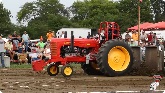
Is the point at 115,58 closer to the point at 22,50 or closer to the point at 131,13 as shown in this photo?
the point at 22,50

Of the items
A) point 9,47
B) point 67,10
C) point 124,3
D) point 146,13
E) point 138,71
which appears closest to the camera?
point 138,71

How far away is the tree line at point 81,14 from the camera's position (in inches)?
2911

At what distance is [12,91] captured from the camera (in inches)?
388

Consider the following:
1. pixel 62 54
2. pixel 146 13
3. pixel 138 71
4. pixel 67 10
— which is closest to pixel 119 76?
pixel 138 71

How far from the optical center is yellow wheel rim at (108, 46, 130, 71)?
14375 mm

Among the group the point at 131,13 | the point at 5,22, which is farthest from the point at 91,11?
the point at 5,22

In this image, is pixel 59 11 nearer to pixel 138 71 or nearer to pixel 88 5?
pixel 88 5

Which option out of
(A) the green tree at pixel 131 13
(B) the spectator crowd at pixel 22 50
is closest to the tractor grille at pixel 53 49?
(B) the spectator crowd at pixel 22 50

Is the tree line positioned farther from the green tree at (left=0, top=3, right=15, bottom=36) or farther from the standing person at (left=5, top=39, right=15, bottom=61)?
the standing person at (left=5, top=39, right=15, bottom=61)

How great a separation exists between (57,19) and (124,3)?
13159mm

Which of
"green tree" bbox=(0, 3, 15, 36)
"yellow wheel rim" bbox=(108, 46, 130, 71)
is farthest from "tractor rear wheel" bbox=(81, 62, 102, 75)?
"green tree" bbox=(0, 3, 15, 36)

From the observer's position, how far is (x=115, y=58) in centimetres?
1450

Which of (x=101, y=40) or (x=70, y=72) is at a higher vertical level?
(x=101, y=40)

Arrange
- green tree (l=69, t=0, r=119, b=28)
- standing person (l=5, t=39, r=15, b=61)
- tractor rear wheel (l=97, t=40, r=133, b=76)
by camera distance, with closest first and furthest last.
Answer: tractor rear wheel (l=97, t=40, r=133, b=76) < standing person (l=5, t=39, r=15, b=61) < green tree (l=69, t=0, r=119, b=28)
